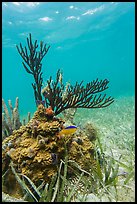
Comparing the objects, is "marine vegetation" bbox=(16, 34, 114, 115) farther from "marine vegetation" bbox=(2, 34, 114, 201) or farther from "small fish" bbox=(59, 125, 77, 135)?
"small fish" bbox=(59, 125, 77, 135)

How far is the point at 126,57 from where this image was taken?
112 meters

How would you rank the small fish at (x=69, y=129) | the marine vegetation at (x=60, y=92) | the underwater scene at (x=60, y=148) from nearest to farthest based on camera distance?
the underwater scene at (x=60, y=148) → the small fish at (x=69, y=129) → the marine vegetation at (x=60, y=92)

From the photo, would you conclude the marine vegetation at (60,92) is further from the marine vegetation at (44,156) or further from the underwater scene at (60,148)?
the marine vegetation at (44,156)

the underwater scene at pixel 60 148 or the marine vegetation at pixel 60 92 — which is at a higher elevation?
the marine vegetation at pixel 60 92

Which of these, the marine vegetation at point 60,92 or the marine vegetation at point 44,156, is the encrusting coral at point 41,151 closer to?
the marine vegetation at point 44,156

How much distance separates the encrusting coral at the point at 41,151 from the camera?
3133 mm

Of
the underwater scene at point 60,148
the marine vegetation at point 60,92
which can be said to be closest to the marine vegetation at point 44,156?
the underwater scene at point 60,148

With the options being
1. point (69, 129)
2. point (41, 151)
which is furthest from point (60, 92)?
point (41, 151)

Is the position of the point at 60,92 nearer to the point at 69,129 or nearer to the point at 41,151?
the point at 69,129

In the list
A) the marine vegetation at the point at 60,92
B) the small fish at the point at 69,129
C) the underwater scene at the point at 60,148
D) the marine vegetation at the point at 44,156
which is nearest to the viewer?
the underwater scene at the point at 60,148

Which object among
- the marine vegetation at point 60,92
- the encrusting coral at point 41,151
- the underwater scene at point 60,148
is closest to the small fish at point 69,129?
the underwater scene at point 60,148

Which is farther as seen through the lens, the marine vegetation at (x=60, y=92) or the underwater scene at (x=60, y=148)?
the marine vegetation at (x=60, y=92)

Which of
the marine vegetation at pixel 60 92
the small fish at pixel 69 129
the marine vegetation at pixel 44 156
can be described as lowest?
the marine vegetation at pixel 44 156

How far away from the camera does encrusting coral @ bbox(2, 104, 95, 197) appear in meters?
3.13
